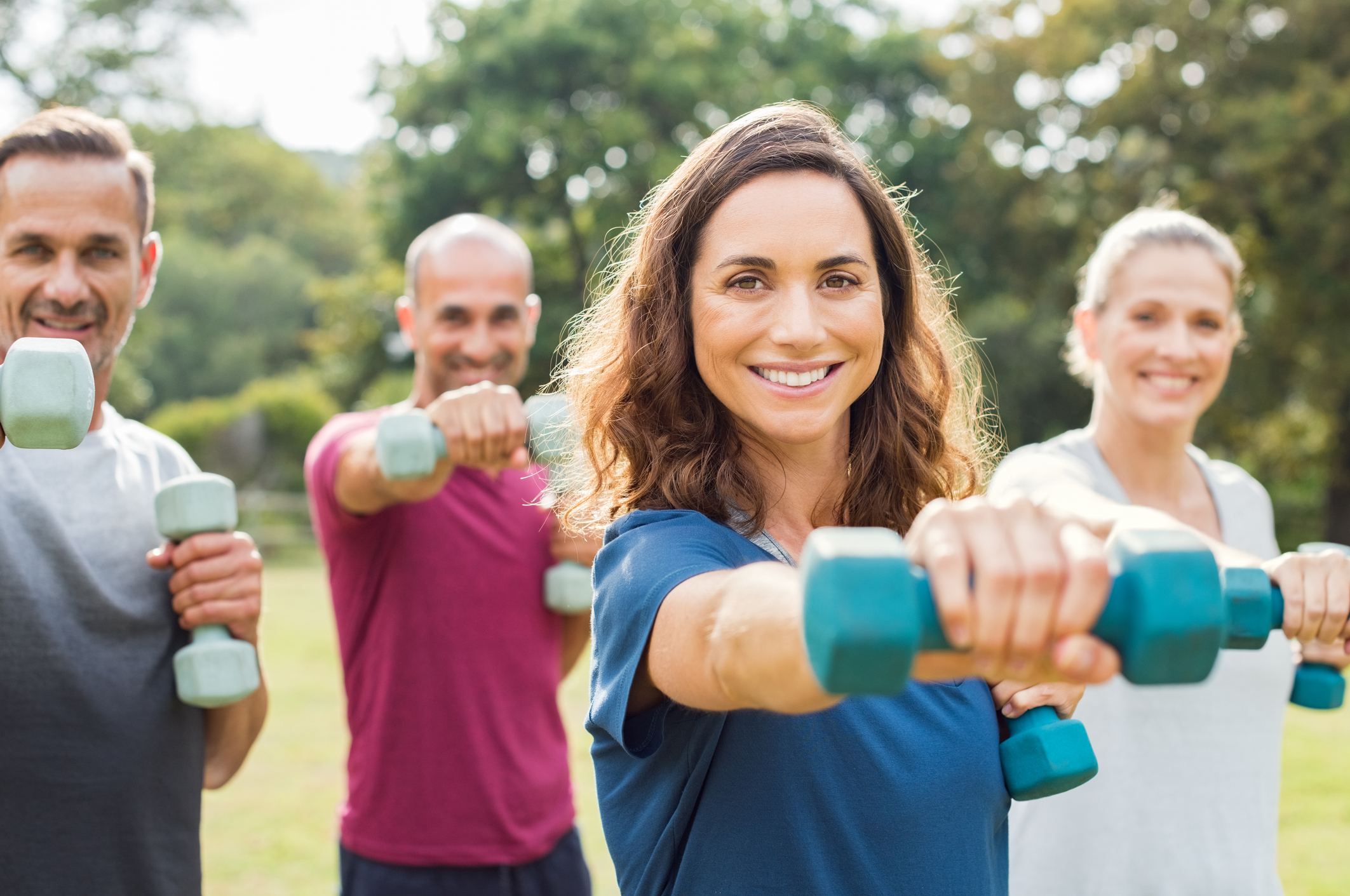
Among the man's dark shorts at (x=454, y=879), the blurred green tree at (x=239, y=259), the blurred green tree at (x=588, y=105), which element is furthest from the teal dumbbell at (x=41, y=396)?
the blurred green tree at (x=239, y=259)

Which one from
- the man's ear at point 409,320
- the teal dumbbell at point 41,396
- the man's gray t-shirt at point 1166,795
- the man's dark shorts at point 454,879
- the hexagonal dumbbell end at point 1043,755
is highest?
the man's ear at point 409,320

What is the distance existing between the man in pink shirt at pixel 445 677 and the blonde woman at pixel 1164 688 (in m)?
1.38

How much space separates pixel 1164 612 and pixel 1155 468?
2.00 meters

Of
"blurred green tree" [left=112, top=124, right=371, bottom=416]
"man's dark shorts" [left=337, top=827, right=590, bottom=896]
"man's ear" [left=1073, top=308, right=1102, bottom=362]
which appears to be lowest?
"man's dark shorts" [left=337, top=827, right=590, bottom=896]

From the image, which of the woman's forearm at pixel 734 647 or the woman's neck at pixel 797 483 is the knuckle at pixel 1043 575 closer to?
the woman's forearm at pixel 734 647

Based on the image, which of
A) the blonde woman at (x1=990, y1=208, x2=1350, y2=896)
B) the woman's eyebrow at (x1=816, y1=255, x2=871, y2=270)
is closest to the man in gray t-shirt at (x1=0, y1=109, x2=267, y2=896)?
the woman's eyebrow at (x1=816, y1=255, x2=871, y2=270)

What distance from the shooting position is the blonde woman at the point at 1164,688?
241cm

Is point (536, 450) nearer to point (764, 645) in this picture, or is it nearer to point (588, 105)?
point (764, 645)

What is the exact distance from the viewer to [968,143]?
18969mm

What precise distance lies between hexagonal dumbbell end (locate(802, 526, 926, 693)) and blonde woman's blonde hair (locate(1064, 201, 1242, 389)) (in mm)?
2198

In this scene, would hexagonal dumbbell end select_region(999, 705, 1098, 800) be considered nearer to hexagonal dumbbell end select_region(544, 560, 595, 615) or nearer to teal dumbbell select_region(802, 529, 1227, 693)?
teal dumbbell select_region(802, 529, 1227, 693)

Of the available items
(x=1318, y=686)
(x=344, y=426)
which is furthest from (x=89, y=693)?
(x=1318, y=686)

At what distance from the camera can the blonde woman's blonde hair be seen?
2.81m

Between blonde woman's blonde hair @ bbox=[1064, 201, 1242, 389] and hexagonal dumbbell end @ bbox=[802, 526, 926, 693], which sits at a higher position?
blonde woman's blonde hair @ bbox=[1064, 201, 1242, 389]
